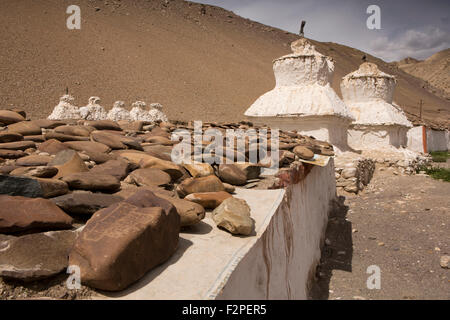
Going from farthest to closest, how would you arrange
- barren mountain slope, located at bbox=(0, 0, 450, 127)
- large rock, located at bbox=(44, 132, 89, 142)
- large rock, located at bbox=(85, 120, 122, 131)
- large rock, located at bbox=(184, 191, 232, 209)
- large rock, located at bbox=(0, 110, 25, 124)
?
barren mountain slope, located at bbox=(0, 0, 450, 127), large rock, located at bbox=(85, 120, 122, 131), large rock, located at bbox=(0, 110, 25, 124), large rock, located at bbox=(44, 132, 89, 142), large rock, located at bbox=(184, 191, 232, 209)

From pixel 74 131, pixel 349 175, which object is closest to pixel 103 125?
pixel 74 131

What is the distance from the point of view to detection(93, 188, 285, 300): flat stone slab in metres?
1.06

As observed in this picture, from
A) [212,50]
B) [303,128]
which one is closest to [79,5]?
[212,50]

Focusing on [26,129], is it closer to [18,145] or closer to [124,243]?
[18,145]

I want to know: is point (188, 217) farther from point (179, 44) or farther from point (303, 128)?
point (179, 44)

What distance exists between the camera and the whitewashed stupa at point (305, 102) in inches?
239

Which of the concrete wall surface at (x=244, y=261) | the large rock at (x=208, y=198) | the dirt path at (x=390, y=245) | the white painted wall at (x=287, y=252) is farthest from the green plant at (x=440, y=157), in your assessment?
the large rock at (x=208, y=198)

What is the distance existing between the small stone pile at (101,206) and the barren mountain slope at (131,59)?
11.5 m

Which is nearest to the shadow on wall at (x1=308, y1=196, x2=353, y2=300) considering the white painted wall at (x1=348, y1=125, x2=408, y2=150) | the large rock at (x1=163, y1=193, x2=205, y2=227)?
the large rock at (x1=163, y1=193, x2=205, y2=227)

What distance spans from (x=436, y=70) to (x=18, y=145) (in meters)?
64.4

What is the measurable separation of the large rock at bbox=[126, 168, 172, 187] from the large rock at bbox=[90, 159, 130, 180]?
0.17 ft

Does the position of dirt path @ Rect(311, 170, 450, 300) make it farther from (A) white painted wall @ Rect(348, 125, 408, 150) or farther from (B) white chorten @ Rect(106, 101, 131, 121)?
(B) white chorten @ Rect(106, 101, 131, 121)

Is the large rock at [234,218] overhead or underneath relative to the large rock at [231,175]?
underneath

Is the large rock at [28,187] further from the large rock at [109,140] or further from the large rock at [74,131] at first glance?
the large rock at [74,131]
